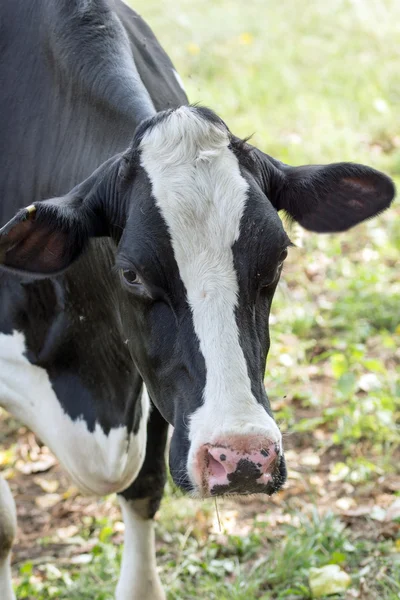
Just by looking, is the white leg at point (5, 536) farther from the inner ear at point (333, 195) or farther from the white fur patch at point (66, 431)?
the inner ear at point (333, 195)

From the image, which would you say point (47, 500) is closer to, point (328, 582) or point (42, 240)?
point (328, 582)

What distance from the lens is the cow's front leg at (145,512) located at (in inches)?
149

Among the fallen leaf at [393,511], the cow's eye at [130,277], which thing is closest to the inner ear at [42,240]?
the cow's eye at [130,277]

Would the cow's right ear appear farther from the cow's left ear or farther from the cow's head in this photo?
the cow's left ear

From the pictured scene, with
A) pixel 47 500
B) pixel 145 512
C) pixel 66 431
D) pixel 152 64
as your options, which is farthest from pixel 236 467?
pixel 47 500

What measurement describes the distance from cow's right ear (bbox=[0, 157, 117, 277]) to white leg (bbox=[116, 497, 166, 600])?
1.29 metres

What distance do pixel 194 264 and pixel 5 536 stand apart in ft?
4.96

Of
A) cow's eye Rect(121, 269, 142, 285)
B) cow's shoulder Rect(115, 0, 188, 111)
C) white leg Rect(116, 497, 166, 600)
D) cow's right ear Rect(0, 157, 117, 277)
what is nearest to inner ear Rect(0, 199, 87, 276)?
cow's right ear Rect(0, 157, 117, 277)

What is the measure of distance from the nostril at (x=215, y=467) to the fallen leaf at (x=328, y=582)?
1377 mm

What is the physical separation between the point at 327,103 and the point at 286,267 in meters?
2.20

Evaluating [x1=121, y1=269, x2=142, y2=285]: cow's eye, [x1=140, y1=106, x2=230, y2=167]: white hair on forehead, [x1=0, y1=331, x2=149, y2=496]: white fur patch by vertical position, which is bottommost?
[x1=0, y1=331, x2=149, y2=496]: white fur patch

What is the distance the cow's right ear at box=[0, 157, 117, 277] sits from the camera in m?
2.80

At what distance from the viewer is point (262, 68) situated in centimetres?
859

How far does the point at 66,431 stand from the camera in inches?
140
